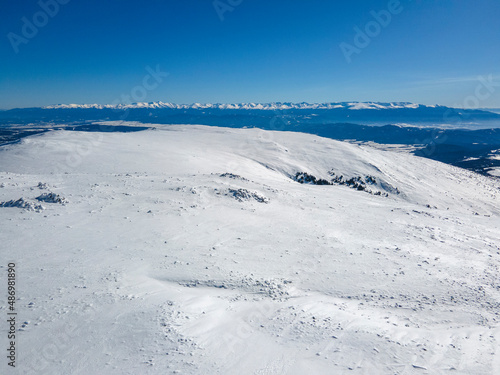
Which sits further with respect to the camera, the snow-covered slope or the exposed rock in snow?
the exposed rock in snow

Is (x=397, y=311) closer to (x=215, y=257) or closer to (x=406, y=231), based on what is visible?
(x=215, y=257)

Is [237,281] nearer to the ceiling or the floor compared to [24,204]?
nearer to the floor

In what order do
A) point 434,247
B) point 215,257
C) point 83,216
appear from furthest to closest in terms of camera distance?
point 434,247 → point 83,216 → point 215,257

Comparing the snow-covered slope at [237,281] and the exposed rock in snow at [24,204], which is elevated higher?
the exposed rock in snow at [24,204]

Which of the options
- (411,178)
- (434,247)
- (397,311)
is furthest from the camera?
(411,178)

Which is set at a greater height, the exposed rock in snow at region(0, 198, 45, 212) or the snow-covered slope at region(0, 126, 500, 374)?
the exposed rock in snow at region(0, 198, 45, 212)

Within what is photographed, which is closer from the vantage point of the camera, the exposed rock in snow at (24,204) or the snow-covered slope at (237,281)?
the snow-covered slope at (237,281)

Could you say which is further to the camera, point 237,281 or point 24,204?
point 24,204

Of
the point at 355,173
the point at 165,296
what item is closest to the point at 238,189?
the point at 165,296
